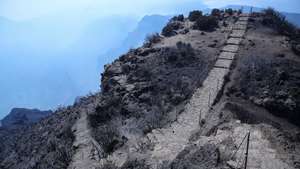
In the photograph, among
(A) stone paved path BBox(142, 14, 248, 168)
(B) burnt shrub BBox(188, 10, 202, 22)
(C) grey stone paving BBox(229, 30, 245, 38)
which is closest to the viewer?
(A) stone paved path BBox(142, 14, 248, 168)

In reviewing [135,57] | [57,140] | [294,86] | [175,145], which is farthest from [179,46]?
[175,145]

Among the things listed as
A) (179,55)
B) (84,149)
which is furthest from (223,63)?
(84,149)

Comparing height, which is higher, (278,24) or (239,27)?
(278,24)

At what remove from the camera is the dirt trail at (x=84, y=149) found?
21223 millimetres

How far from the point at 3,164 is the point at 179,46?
72.8ft

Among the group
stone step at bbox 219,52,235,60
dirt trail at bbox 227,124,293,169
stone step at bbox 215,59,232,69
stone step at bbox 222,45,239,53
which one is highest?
stone step at bbox 222,45,239,53

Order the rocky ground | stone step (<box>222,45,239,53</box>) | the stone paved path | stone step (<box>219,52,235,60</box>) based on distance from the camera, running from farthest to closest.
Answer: stone step (<box>222,45,239,53</box>)
stone step (<box>219,52,235,60</box>)
the stone paved path
the rocky ground

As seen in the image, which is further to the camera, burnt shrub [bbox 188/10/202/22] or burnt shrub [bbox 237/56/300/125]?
burnt shrub [bbox 188/10/202/22]

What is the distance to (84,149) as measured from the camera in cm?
2356

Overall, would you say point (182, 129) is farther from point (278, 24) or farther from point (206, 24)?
point (278, 24)

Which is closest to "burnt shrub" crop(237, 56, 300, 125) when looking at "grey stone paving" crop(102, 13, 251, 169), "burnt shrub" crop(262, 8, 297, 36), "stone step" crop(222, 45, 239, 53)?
"grey stone paving" crop(102, 13, 251, 169)

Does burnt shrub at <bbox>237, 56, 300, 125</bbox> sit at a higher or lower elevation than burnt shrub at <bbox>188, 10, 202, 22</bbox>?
lower

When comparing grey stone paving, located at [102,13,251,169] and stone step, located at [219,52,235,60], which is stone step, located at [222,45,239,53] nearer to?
stone step, located at [219,52,235,60]

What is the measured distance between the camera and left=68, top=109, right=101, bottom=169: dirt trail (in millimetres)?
21223
